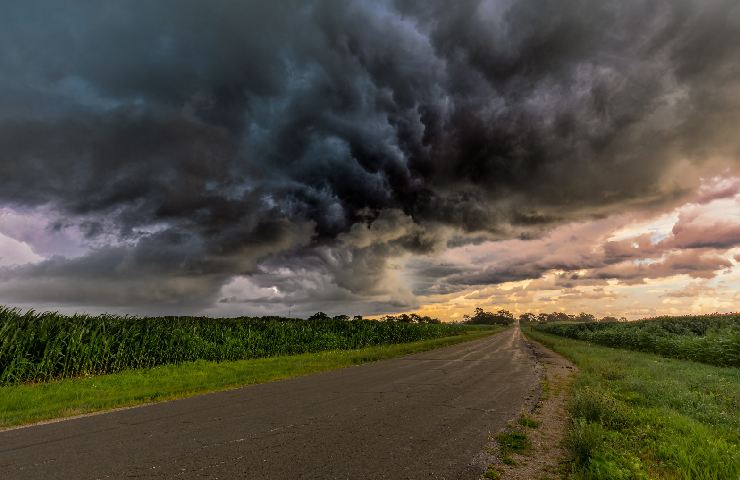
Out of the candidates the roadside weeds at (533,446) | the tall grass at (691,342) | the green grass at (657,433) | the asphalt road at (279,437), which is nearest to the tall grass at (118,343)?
the asphalt road at (279,437)

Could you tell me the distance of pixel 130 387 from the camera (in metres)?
16.5

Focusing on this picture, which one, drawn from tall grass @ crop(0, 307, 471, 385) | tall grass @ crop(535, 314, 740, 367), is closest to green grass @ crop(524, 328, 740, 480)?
tall grass @ crop(535, 314, 740, 367)

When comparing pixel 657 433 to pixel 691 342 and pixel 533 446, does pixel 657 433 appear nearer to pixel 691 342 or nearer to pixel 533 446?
pixel 533 446

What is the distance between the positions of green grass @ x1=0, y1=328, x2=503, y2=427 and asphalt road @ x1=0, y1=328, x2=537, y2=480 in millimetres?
1471

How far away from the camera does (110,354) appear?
21.5 meters

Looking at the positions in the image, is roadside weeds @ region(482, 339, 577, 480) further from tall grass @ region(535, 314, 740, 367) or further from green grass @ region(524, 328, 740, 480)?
tall grass @ region(535, 314, 740, 367)

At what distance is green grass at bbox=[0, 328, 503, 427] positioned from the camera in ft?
40.7

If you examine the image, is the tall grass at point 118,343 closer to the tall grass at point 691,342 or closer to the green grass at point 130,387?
the green grass at point 130,387

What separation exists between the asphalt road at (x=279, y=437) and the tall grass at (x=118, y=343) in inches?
401

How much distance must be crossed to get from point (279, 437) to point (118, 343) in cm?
1803

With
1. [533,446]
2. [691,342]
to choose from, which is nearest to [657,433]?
[533,446]

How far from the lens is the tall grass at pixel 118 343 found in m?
18.3

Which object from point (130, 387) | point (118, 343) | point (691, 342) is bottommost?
point (130, 387)

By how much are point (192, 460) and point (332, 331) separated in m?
37.0
